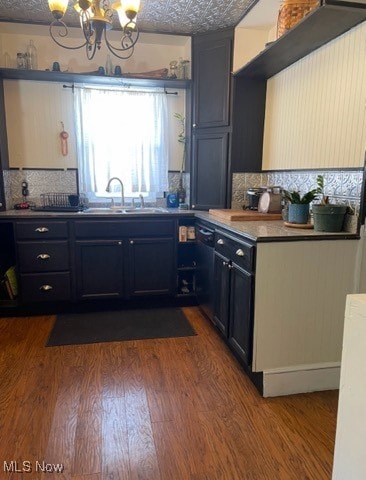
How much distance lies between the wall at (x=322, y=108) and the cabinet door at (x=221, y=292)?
93 cm

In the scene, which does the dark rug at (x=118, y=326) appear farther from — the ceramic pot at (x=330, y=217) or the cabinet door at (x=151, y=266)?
the ceramic pot at (x=330, y=217)

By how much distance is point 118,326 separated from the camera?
2.97 meters

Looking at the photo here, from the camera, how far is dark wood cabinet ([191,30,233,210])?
10.4 feet

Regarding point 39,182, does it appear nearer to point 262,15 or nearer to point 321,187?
point 262,15

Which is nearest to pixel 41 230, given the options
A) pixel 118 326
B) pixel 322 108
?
pixel 118 326

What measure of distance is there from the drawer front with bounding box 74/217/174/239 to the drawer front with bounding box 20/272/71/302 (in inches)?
16.6

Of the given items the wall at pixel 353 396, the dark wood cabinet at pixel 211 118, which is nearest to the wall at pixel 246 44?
the dark wood cabinet at pixel 211 118

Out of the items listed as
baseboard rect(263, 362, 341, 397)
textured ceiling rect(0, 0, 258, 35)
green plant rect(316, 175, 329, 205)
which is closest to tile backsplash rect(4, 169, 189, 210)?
textured ceiling rect(0, 0, 258, 35)

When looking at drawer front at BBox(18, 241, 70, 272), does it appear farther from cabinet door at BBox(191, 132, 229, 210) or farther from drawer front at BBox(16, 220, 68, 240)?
cabinet door at BBox(191, 132, 229, 210)

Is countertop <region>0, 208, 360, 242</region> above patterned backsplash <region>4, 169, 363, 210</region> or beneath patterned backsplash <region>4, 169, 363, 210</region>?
beneath

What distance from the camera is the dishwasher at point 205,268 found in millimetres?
2807

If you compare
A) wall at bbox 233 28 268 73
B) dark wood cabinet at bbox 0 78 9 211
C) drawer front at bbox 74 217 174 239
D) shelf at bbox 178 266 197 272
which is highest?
wall at bbox 233 28 268 73

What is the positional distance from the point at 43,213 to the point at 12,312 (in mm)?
943

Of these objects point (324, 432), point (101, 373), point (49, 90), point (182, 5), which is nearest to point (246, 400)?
point (324, 432)
